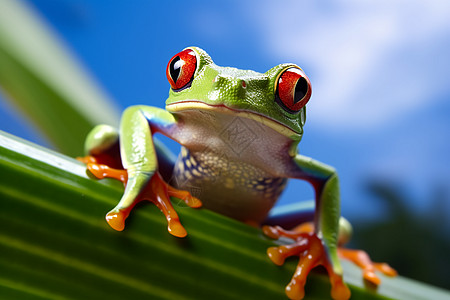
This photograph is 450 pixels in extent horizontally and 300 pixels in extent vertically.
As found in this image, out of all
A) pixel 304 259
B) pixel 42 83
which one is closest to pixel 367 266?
pixel 304 259

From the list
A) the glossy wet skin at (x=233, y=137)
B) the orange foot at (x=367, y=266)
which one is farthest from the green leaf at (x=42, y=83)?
the orange foot at (x=367, y=266)

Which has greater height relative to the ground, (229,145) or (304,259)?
(229,145)

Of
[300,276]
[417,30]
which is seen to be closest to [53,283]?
[300,276]

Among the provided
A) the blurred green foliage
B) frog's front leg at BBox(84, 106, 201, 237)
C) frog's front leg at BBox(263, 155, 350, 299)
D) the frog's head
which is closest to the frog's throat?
the frog's head

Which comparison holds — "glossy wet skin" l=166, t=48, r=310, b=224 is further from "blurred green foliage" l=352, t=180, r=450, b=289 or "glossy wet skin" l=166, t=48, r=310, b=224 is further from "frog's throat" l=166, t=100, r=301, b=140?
"blurred green foliage" l=352, t=180, r=450, b=289

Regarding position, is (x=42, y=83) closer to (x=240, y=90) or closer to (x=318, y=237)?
(x=240, y=90)

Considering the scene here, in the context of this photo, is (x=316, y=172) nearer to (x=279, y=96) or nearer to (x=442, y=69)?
(x=279, y=96)

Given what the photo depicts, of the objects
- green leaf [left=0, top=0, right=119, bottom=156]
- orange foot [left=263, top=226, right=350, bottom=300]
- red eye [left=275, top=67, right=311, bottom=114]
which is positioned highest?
green leaf [left=0, top=0, right=119, bottom=156]
